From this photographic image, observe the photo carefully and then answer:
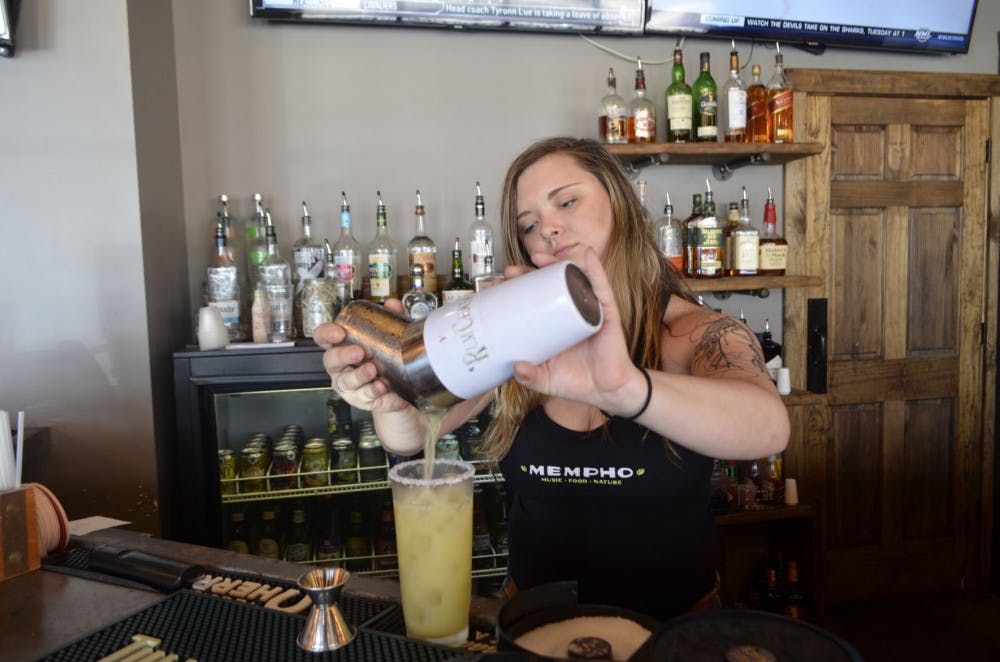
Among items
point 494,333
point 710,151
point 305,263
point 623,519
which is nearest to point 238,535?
point 305,263

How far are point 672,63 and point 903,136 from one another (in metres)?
1.10

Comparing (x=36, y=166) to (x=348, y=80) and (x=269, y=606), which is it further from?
(x=269, y=606)

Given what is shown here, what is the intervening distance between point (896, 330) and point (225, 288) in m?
2.80

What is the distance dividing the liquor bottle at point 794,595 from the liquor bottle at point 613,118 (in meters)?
1.80

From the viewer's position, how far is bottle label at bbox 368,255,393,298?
233 cm

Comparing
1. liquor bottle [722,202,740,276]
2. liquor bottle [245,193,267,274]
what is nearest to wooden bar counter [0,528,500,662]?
liquor bottle [245,193,267,274]

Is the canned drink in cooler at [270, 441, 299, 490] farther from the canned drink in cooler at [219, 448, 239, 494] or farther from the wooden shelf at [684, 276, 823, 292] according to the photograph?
the wooden shelf at [684, 276, 823, 292]

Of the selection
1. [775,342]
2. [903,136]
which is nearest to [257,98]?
[775,342]

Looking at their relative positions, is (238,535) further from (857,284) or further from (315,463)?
(857,284)

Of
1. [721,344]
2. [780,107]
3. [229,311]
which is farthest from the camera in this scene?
[780,107]

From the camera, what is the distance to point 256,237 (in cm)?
241

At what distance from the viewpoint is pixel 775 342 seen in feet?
9.47

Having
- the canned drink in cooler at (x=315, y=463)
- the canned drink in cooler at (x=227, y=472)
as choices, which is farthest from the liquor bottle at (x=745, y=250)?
the canned drink in cooler at (x=227, y=472)

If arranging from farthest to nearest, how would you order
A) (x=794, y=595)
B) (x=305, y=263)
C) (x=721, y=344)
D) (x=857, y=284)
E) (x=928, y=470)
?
(x=928, y=470)
(x=857, y=284)
(x=794, y=595)
(x=305, y=263)
(x=721, y=344)
